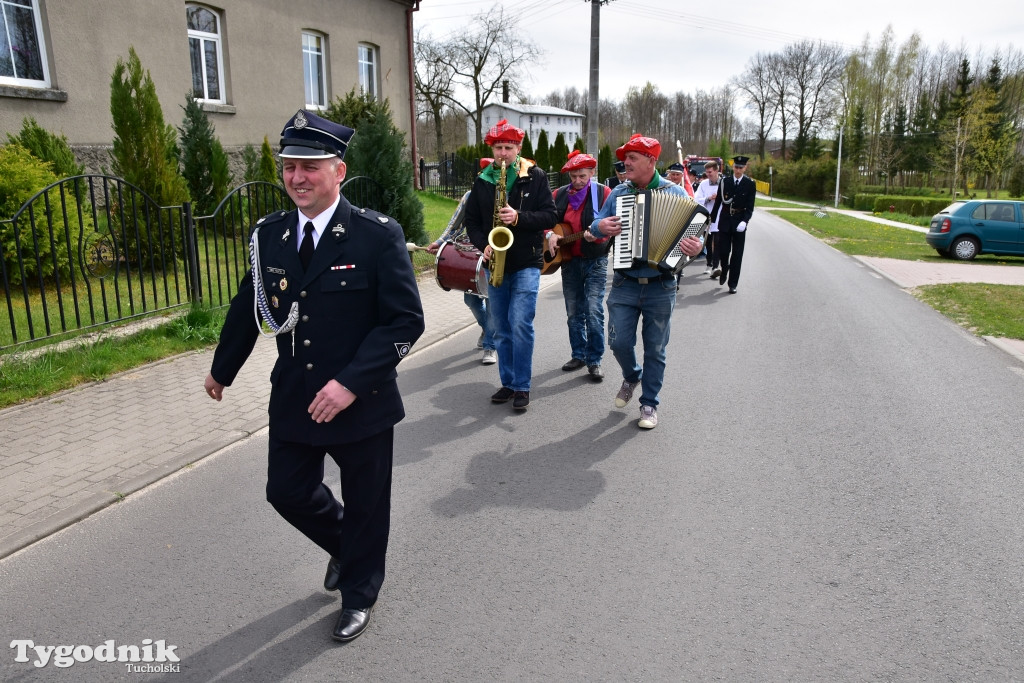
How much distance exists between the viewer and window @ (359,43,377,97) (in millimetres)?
20766

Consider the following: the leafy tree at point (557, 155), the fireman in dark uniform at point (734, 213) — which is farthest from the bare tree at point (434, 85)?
the fireman in dark uniform at point (734, 213)

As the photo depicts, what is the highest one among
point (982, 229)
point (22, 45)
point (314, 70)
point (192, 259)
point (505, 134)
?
point (314, 70)

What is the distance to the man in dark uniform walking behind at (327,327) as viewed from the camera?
9.27ft

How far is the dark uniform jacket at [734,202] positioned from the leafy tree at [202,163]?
8486 mm

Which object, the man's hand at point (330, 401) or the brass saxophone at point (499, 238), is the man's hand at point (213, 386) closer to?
the man's hand at point (330, 401)

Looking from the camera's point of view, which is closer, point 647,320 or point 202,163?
point 647,320

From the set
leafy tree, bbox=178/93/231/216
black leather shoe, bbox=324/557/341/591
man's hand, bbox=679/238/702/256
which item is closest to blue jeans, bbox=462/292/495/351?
man's hand, bbox=679/238/702/256

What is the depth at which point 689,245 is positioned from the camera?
5395 mm

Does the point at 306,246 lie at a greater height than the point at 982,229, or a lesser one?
greater

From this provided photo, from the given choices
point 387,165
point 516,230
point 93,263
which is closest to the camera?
point 516,230

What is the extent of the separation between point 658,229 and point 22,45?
11270mm

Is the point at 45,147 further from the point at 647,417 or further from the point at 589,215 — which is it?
the point at 647,417

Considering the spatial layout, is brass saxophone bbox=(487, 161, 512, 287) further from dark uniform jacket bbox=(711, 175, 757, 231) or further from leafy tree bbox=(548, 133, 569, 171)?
leafy tree bbox=(548, 133, 569, 171)

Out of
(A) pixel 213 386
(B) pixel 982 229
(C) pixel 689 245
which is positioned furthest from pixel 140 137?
(B) pixel 982 229
